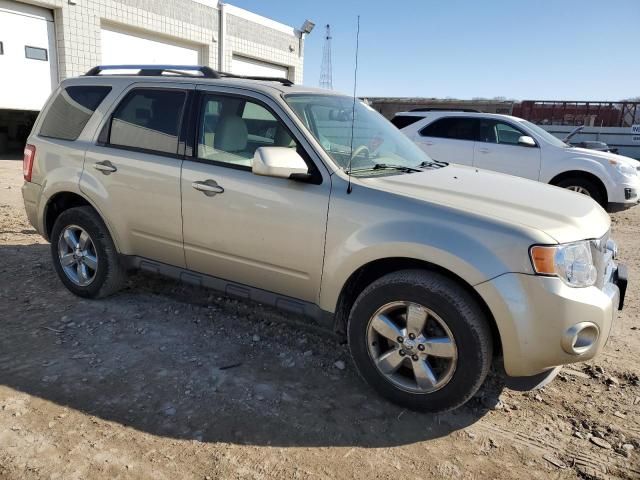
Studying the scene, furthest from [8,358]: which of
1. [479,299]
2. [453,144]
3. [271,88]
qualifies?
[453,144]

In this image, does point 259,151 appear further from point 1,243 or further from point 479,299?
point 1,243

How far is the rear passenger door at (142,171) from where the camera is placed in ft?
12.6

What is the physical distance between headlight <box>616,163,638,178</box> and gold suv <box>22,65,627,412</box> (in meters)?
5.70

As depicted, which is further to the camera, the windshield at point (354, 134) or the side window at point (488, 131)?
the side window at point (488, 131)

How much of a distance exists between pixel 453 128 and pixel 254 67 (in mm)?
12518

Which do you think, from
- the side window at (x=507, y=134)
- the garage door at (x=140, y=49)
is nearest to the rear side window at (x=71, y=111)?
the side window at (x=507, y=134)

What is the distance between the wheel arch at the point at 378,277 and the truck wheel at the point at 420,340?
5cm

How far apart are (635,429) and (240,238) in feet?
8.64

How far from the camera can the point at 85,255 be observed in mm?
4430

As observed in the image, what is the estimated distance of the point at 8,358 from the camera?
352 centimetres

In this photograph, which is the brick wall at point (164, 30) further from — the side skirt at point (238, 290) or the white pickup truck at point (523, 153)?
the side skirt at point (238, 290)

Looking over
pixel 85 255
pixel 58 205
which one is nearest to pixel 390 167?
pixel 85 255

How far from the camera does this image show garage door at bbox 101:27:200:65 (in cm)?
1466

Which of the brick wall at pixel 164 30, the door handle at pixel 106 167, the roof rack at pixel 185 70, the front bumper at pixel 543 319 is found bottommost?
the front bumper at pixel 543 319
